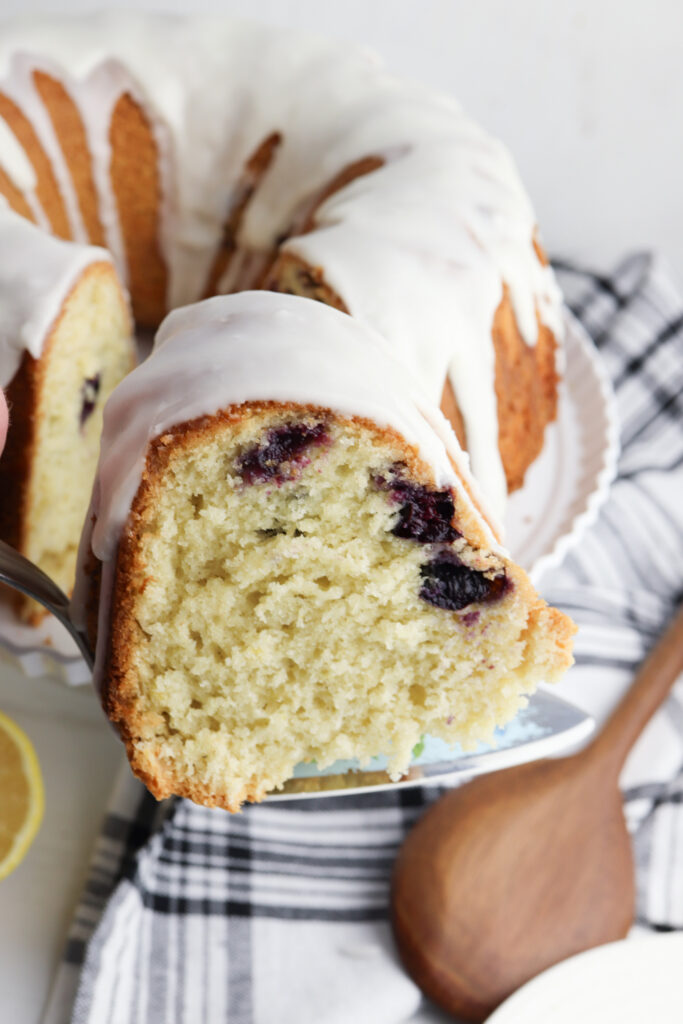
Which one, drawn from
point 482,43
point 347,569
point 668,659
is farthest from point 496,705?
point 482,43

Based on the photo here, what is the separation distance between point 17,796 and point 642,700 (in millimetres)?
894

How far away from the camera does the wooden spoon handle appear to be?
4.98ft

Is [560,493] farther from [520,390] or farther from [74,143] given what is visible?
[74,143]

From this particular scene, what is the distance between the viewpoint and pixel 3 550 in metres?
1.17

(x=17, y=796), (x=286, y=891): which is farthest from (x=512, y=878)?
(x=17, y=796)

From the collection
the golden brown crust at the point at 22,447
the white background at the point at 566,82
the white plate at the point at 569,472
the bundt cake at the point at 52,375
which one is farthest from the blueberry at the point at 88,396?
the white background at the point at 566,82

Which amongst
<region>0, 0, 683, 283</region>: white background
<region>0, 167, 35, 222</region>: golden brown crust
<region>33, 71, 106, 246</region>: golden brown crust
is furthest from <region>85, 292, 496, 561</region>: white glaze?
<region>0, 0, 683, 283</region>: white background

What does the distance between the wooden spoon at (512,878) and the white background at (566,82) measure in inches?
53.8

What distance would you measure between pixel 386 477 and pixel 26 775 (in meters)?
0.74

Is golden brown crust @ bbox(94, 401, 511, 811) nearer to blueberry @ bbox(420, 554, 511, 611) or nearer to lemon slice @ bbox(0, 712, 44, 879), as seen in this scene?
blueberry @ bbox(420, 554, 511, 611)

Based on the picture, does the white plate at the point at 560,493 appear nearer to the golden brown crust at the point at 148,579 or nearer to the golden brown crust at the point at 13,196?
the golden brown crust at the point at 148,579

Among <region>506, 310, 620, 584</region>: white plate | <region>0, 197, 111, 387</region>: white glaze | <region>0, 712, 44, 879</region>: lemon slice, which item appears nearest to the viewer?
<region>0, 197, 111, 387</region>: white glaze

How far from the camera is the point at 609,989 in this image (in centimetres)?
134

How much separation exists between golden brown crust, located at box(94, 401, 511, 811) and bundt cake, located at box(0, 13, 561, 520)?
0.38 metres
